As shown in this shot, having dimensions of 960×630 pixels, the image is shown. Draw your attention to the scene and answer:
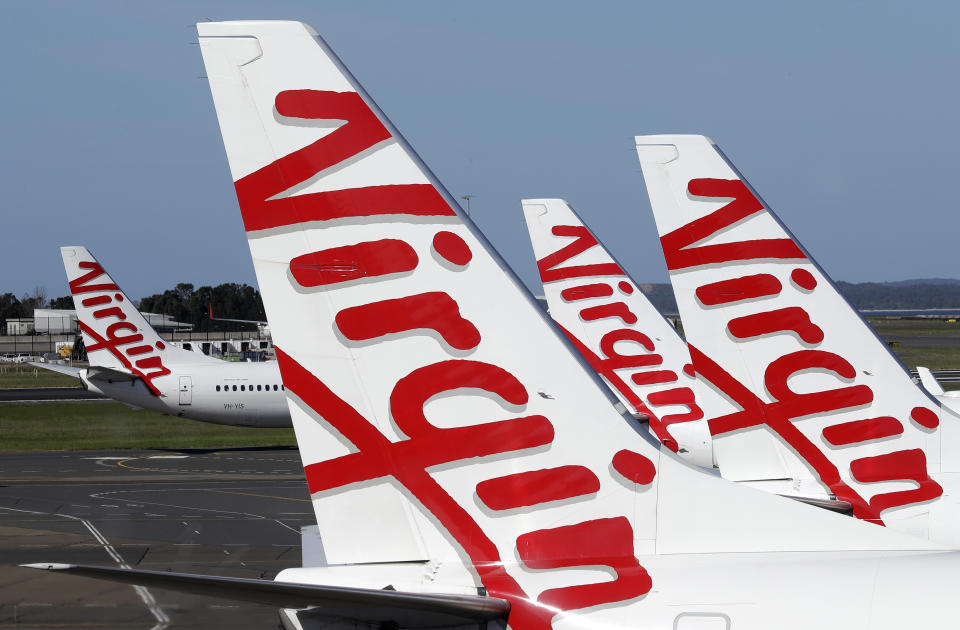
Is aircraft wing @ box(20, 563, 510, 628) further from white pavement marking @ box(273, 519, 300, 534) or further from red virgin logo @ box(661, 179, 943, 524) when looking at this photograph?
white pavement marking @ box(273, 519, 300, 534)

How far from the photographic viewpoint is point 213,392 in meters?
45.4

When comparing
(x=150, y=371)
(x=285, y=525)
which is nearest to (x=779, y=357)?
(x=285, y=525)

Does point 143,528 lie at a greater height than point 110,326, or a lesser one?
lesser

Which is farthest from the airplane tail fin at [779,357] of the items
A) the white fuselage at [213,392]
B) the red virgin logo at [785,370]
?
the white fuselage at [213,392]

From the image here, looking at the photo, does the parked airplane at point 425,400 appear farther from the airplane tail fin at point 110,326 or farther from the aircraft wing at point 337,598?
the airplane tail fin at point 110,326

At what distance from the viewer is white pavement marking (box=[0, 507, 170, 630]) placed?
16209mm

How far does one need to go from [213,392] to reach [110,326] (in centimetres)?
537

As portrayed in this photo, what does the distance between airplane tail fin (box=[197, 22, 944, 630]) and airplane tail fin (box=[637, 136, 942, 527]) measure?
4.64 metres

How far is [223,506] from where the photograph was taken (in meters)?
29.4

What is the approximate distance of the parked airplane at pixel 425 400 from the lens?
636 centimetres

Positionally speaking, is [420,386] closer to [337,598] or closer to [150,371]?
[337,598]

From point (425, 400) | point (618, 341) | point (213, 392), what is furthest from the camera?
point (213, 392)

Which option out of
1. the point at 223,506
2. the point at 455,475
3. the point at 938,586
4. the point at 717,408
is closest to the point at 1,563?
the point at 223,506

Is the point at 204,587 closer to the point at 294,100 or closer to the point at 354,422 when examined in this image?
the point at 354,422
